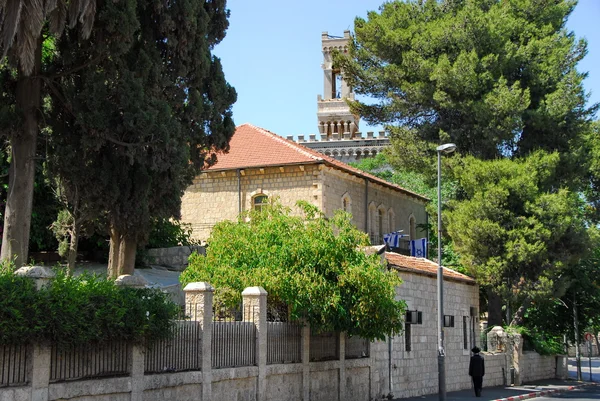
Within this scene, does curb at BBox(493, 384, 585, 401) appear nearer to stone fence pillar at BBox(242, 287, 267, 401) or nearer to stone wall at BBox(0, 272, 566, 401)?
stone wall at BBox(0, 272, 566, 401)

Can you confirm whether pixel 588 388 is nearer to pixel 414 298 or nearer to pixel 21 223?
pixel 414 298

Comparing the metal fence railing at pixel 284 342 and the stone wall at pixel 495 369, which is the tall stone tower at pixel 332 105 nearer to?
the stone wall at pixel 495 369

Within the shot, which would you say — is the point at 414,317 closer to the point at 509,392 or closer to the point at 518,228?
the point at 509,392

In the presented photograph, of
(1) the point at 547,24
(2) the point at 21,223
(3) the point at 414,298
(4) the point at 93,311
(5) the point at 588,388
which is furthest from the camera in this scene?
(1) the point at 547,24

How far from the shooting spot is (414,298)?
26.5m

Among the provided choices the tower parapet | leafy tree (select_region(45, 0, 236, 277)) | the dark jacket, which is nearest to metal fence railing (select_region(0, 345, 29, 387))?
leafy tree (select_region(45, 0, 236, 277))

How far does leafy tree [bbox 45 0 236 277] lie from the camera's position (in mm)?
17938

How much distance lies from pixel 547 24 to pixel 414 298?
1762 centimetres

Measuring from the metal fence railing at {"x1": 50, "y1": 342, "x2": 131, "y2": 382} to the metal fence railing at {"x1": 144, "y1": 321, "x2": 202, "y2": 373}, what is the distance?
2.14 feet

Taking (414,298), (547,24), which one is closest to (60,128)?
(414,298)

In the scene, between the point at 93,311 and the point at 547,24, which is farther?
the point at 547,24

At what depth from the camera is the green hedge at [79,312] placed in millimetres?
11758

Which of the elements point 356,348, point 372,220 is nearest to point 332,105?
point 372,220

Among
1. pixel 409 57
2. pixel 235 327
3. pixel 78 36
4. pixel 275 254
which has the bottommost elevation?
pixel 235 327
